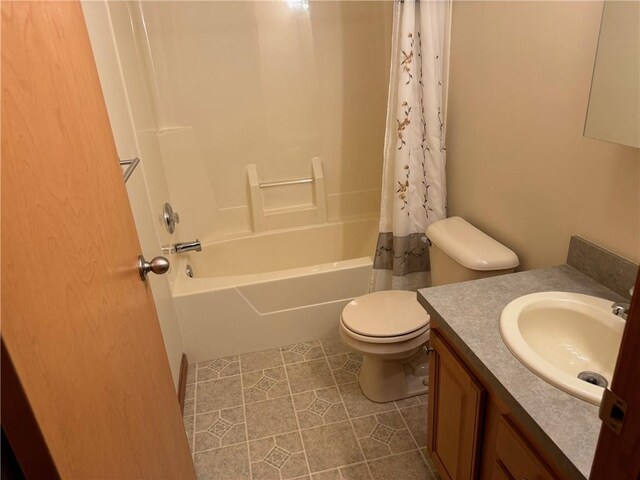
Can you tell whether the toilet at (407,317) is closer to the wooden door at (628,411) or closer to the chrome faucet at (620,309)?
the chrome faucet at (620,309)

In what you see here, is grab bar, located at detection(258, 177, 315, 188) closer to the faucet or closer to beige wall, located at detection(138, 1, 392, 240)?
beige wall, located at detection(138, 1, 392, 240)

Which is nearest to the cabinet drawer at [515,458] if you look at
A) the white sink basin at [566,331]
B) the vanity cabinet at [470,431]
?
the vanity cabinet at [470,431]

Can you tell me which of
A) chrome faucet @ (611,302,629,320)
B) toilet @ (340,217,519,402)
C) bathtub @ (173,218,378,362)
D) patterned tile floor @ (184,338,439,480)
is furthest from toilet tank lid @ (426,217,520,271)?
patterned tile floor @ (184,338,439,480)

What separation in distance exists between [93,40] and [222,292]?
1191 mm

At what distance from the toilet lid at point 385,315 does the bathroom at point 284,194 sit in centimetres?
27

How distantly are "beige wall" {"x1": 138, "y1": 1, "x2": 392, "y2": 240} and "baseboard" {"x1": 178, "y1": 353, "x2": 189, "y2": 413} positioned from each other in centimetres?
84

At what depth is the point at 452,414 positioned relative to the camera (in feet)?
4.26

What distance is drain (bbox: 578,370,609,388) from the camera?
1.05 meters

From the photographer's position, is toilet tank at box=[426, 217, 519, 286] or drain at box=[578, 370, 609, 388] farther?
toilet tank at box=[426, 217, 519, 286]

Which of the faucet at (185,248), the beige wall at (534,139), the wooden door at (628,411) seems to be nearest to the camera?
the wooden door at (628,411)

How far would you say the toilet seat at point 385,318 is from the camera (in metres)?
1.77

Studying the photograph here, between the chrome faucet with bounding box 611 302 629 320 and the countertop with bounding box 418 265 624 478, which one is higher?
the chrome faucet with bounding box 611 302 629 320

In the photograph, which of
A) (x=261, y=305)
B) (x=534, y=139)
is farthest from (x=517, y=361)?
(x=261, y=305)

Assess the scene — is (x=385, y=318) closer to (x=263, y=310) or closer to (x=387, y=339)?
(x=387, y=339)
